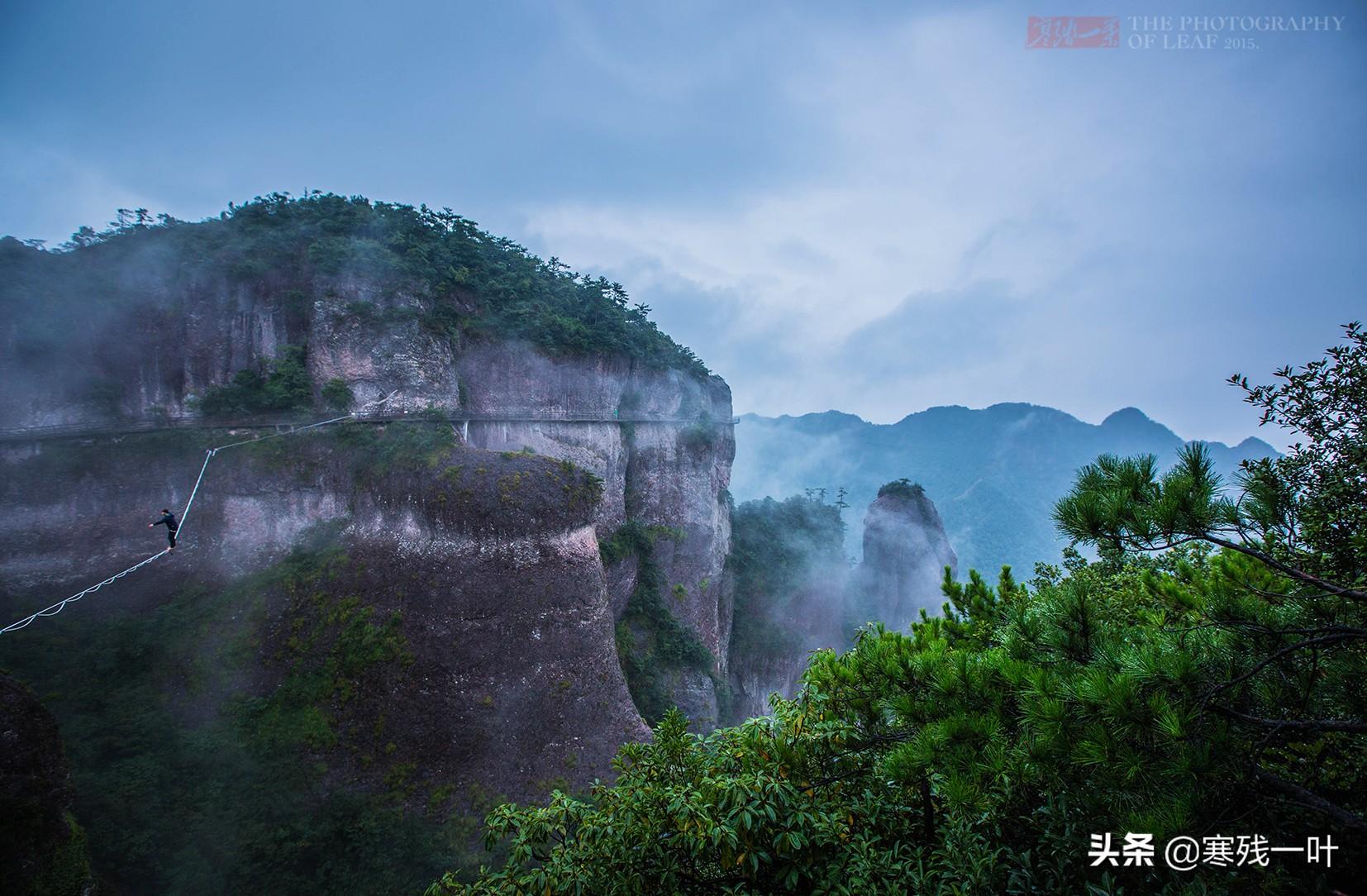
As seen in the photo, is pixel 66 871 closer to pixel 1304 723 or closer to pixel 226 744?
pixel 226 744

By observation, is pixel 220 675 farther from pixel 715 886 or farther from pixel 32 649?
pixel 715 886

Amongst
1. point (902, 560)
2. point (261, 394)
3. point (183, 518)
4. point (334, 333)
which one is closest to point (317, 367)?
point (334, 333)

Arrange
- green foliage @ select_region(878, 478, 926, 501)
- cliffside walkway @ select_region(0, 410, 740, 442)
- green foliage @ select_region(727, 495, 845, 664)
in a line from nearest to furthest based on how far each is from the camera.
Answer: cliffside walkway @ select_region(0, 410, 740, 442) → green foliage @ select_region(727, 495, 845, 664) → green foliage @ select_region(878, 478, 926, 501)

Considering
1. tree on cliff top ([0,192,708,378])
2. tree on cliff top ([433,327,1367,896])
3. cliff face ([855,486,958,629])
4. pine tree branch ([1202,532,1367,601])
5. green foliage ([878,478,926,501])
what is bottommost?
cliff face ([855,486,958,629])

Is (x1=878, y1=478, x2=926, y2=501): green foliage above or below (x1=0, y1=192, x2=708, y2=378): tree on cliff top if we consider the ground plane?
below

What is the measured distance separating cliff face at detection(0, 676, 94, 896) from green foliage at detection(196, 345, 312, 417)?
1132 centimetres

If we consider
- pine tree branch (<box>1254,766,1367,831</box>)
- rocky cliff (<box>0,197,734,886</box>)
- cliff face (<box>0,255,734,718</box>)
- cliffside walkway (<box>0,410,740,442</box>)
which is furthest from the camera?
cliff face (<box>0,255,734,718</box>)

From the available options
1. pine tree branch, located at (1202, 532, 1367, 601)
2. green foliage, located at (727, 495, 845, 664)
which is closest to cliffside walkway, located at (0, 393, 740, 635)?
green foliage, located at (727, 495, 845, 664)

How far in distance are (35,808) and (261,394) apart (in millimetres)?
13836

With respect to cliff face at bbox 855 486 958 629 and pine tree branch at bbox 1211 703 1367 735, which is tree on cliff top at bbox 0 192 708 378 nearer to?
pine tree branch at bbox 1211 703 1367 735

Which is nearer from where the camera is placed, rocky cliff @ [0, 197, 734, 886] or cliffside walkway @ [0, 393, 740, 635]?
rocky cliff @ [0, 197, 734, 886]

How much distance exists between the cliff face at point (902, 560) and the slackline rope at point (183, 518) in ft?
115

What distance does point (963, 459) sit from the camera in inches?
4695

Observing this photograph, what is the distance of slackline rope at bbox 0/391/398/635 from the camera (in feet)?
48.2
